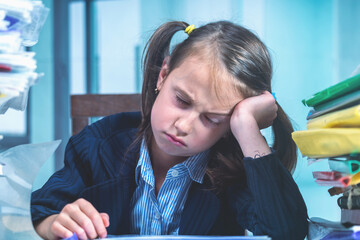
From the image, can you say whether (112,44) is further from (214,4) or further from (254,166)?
(254,166)

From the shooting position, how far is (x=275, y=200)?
2.18 feet

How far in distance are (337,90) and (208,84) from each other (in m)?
0.27

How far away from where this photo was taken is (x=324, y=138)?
19.6 inches

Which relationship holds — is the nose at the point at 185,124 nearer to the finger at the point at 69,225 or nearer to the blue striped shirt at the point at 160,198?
the blue striped shirt at the point at 160,198

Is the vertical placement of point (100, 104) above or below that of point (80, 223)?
above

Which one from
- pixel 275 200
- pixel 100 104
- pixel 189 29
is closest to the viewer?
pixel 275 200

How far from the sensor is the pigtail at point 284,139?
88 cm

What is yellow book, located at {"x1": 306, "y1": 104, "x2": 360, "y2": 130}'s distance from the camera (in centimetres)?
47

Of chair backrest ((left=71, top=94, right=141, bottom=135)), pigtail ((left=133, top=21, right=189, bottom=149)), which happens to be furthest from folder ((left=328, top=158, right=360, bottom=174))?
chair backrest ((left=71, top=94, right=141, bottom=135))

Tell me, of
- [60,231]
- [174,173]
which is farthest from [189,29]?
[60,231]

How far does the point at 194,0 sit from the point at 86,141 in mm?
1737

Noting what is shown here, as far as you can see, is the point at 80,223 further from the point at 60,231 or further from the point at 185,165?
the point at 185,165

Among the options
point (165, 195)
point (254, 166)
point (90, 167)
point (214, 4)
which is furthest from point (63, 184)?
point (214, 4)

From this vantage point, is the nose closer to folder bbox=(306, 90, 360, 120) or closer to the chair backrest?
folder bbox=(306, 90, 360, 120)
